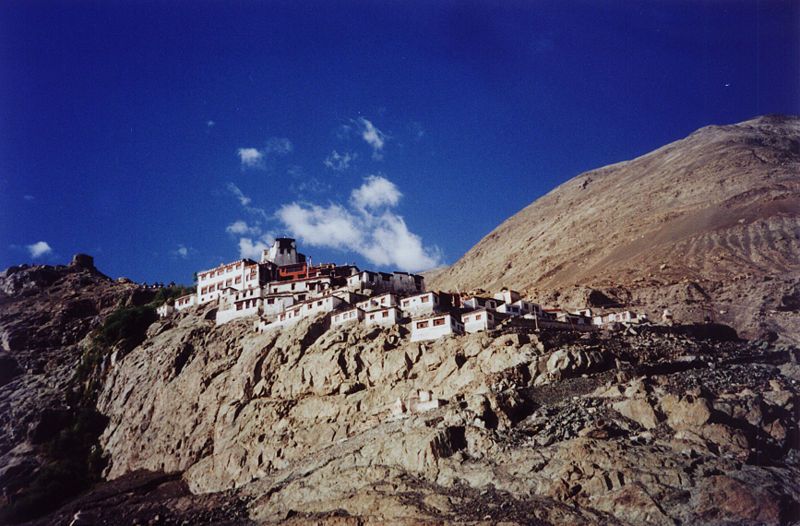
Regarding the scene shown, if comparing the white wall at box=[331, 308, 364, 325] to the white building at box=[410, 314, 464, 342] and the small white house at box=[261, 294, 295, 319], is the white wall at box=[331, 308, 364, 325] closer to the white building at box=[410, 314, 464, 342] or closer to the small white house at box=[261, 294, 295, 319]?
the white building at box=[410, 314, 464, 342]

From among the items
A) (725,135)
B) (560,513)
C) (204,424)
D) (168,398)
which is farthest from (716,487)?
(725,135)

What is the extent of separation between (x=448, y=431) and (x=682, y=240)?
265ft

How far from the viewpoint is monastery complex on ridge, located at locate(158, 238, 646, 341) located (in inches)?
2697

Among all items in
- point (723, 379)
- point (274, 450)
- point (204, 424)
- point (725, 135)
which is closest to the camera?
point (723, 379)

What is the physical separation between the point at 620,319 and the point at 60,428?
71298 mm

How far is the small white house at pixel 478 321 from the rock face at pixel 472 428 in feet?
12.0

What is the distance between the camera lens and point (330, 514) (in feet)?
157

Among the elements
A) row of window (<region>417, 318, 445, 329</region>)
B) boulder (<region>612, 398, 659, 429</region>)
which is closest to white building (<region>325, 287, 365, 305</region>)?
row of window (<region>417, 318, 445, 329</region>)

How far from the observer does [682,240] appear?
115000mm

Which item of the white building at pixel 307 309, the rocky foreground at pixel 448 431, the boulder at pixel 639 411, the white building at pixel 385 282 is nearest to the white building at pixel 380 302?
the white building at pixel 307 309

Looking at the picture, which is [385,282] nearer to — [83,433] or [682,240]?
[83,433]

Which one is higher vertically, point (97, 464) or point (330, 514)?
point (97, 464)

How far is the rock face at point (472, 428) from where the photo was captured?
4231 centimetres

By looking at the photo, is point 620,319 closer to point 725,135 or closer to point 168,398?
point 168,398
